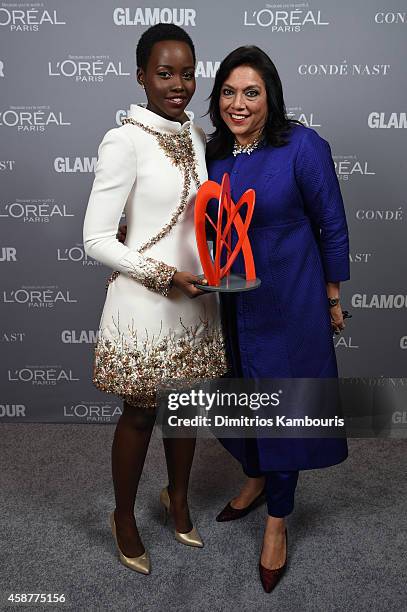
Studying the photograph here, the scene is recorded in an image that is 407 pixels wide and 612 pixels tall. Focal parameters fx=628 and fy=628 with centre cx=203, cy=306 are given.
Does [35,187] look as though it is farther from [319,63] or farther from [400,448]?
[400,448]

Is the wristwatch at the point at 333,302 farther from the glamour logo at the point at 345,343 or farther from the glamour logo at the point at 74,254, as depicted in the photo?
the glamour logo at the point at 74,254

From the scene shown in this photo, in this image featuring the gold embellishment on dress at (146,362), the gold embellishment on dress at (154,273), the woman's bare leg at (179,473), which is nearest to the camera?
the gold embellishment on dress at (154,273)

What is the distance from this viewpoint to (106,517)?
88.2 inches

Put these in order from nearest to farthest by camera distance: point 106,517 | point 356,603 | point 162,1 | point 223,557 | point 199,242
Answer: point 199,242
point 356,603
point 223,557
point 106,517
point 162,1

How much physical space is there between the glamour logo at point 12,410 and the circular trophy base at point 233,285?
167 cm

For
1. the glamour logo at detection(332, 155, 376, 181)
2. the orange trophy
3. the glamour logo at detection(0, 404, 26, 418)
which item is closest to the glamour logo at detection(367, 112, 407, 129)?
the glamour logo at detection(332, 155, 376, 181)

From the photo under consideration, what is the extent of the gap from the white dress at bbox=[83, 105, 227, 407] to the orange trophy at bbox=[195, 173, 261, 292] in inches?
4.2

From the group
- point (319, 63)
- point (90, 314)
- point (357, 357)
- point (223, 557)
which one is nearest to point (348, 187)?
point (319, 63)

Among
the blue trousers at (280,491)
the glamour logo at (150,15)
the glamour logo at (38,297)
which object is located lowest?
the blue trousers at (280,491)

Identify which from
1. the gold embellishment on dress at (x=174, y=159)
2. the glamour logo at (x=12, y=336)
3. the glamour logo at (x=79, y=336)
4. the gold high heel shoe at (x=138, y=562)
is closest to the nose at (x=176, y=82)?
the gold embellishment on dress at (x=174, y=159)

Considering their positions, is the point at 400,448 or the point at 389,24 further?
the point at 400,448

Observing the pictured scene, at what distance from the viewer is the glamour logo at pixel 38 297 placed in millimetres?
2869

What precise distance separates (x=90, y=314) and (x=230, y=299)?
1.20 m

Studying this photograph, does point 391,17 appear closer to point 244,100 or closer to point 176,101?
point 244,100
